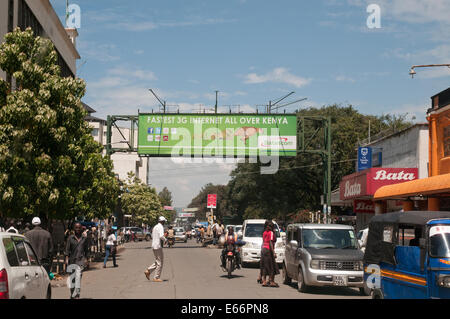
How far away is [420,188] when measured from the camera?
24.0m

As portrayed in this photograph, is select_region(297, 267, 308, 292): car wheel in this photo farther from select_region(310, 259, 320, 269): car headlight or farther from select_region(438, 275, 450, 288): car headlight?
select_region(438, 275, 450, 288): car headlight

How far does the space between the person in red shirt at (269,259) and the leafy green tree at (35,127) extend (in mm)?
8352

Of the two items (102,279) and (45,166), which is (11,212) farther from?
(102,279)

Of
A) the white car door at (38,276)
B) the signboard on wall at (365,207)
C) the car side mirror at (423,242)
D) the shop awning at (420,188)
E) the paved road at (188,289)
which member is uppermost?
the shop awning at (420,188)

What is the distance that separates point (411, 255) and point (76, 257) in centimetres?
800

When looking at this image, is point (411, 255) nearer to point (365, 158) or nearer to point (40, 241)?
point (40, 241)

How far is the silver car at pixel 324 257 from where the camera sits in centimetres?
1595

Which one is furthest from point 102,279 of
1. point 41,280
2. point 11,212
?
point 41,280

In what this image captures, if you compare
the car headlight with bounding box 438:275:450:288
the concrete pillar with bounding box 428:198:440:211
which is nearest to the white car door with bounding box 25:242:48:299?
the car headlight with bounding box 438:275:450:288

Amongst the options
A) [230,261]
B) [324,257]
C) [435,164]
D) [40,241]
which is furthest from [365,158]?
[40,241]

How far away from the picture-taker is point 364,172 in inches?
1336

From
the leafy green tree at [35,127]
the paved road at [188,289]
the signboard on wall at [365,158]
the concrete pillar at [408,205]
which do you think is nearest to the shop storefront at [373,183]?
the signboard on wall at [365,158]

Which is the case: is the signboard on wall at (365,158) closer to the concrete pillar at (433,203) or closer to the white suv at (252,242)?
the concrete pillar at (433,203)
